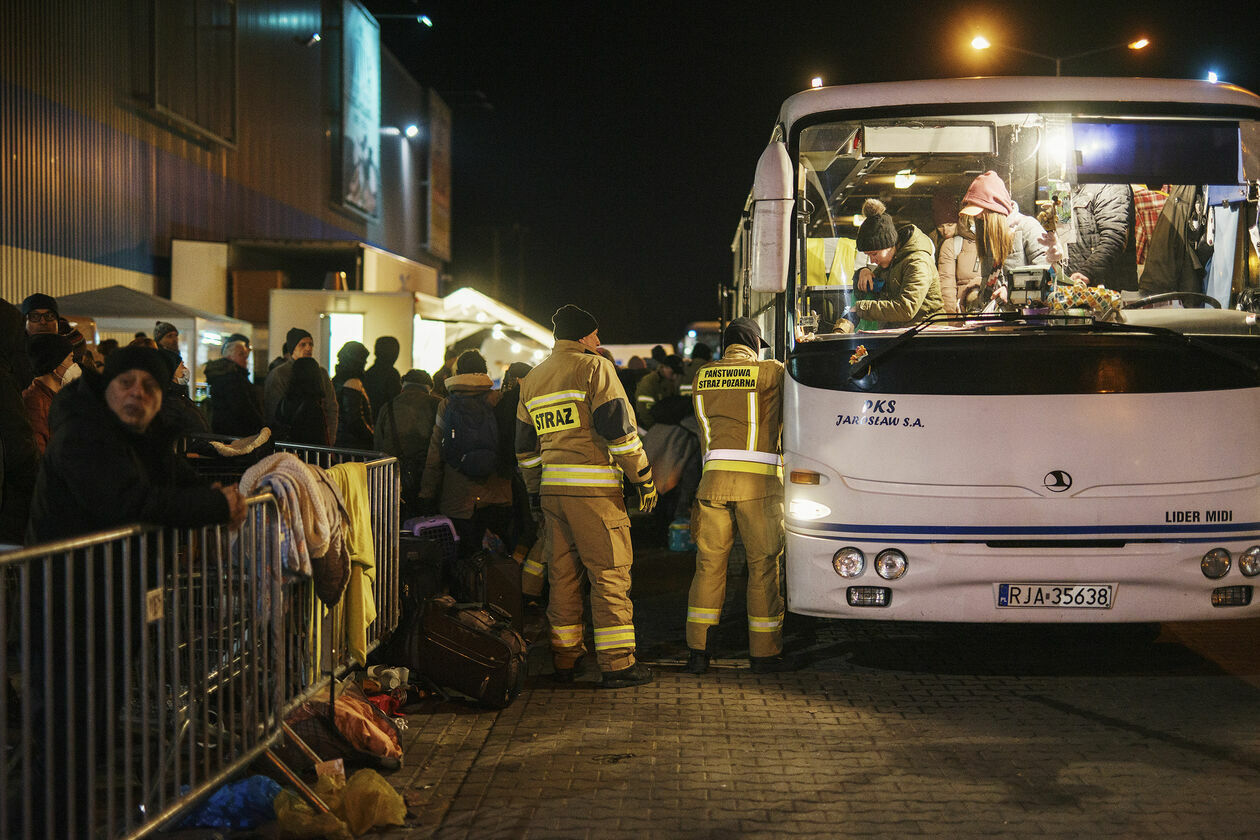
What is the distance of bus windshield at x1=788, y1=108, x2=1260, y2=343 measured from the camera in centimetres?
685

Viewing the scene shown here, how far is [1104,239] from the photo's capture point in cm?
695

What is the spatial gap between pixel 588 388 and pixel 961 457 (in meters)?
2.07

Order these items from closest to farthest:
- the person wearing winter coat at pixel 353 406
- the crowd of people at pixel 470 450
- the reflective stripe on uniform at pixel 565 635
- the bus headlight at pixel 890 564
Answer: the crowd of people at pixel 470 450 → the bus headlight at pixel 890 564 → the reflective stripe on uniform at pixel 565 635 → the person wearing winter coat at pixel 353 406

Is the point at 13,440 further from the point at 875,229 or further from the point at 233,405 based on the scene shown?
the point at 875,229

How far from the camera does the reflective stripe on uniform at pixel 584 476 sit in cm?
680

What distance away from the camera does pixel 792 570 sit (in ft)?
22.0

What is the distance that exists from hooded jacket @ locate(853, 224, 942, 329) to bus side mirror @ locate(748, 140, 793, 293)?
0.57 meters

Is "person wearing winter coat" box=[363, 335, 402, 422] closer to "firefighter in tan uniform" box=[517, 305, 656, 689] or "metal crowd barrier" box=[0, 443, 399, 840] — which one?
"firefighter in tan uniform" box=[517, 305, 656, 689]

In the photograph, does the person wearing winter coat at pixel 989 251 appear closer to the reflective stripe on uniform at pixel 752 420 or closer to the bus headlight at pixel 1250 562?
the reflective stripe on uniform at pixel 752 420

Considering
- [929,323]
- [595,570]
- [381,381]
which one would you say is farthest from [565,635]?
[381,381]

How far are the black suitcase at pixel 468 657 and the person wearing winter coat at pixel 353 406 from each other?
3.90 m

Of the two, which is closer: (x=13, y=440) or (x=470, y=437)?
(x=13, y=440)

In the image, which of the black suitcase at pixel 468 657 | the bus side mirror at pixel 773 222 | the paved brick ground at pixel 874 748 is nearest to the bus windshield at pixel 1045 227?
the bus side mirror at pixel 773 222

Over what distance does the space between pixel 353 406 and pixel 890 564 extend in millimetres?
5274
